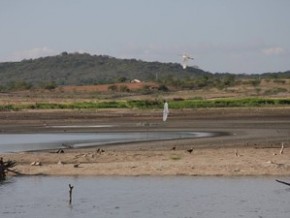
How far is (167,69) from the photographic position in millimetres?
173000

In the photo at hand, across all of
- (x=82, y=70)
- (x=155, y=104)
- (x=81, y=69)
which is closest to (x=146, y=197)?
(x=155, y=104)

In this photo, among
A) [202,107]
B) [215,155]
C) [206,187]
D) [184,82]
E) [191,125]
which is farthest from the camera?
[184,82]

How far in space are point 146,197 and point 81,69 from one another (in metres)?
148

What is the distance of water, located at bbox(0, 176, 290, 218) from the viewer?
20391 millimetres

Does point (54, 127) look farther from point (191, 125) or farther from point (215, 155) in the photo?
point (215, 155)

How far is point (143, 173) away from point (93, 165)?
7.20ft

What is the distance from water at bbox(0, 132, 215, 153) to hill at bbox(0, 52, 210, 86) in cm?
10734

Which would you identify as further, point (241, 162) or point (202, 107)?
point (202, 107)

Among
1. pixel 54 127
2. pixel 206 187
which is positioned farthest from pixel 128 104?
pixel 206 187

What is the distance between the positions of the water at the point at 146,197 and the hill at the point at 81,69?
409 feet

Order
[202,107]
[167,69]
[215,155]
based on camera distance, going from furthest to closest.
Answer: [167,69], [202,107], [215,155]

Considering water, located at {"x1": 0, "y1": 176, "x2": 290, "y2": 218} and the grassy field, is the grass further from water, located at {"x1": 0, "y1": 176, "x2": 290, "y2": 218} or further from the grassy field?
water, located at {"x1": 0, "y1": 176, "x2": 290, "y2": 218}

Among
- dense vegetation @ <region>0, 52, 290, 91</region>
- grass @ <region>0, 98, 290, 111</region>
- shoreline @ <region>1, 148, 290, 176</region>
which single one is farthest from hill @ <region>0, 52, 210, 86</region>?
shoreline @ <region>1, 148, 290, 176</region>

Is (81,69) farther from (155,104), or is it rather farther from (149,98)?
(155,104)
